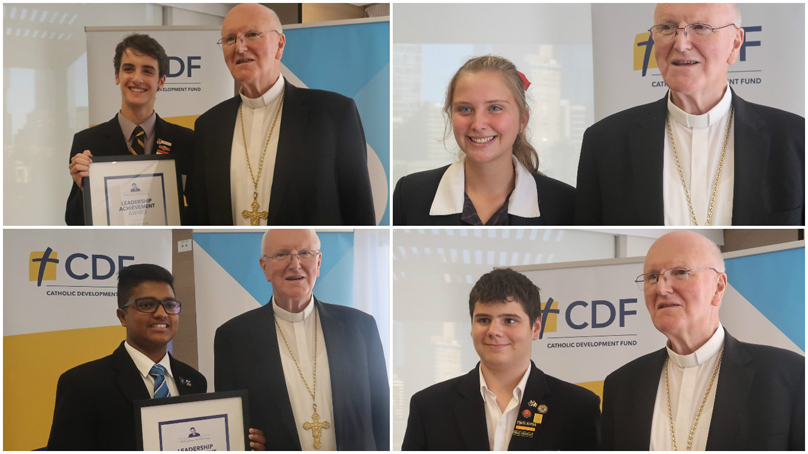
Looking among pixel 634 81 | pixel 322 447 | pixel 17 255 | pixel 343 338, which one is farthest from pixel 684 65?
pixel 17 255

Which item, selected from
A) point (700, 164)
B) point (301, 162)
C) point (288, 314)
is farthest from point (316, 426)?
point (700, 164)

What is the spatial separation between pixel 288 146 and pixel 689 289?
160 cm

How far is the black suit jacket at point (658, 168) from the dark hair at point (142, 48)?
5.72 ft

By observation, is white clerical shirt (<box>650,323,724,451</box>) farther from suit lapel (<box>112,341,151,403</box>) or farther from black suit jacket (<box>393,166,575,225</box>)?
suit lapel (<box>112,341,151,403</box>)

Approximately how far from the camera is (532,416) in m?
2.47

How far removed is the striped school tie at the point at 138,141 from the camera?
258cm

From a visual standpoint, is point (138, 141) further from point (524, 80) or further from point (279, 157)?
point (524, 80)

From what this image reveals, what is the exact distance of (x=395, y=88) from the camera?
9.11 feet

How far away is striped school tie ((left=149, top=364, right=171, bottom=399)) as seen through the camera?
2.51m

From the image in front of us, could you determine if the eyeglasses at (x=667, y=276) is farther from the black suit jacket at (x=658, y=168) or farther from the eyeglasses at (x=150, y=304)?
the eyeglasses at (x=150, y=304)

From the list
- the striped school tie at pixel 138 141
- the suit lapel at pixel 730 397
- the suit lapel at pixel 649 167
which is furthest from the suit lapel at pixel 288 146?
the suit lapel at pixel 730 397

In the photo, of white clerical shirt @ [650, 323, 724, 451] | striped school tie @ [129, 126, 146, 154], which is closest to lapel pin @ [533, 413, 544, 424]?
white clerical shirt @ [650, 323, 724, 451]

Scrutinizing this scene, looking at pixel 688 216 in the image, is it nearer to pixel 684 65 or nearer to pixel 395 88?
pixel 684 65

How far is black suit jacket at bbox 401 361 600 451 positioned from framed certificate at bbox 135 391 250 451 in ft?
2.32
